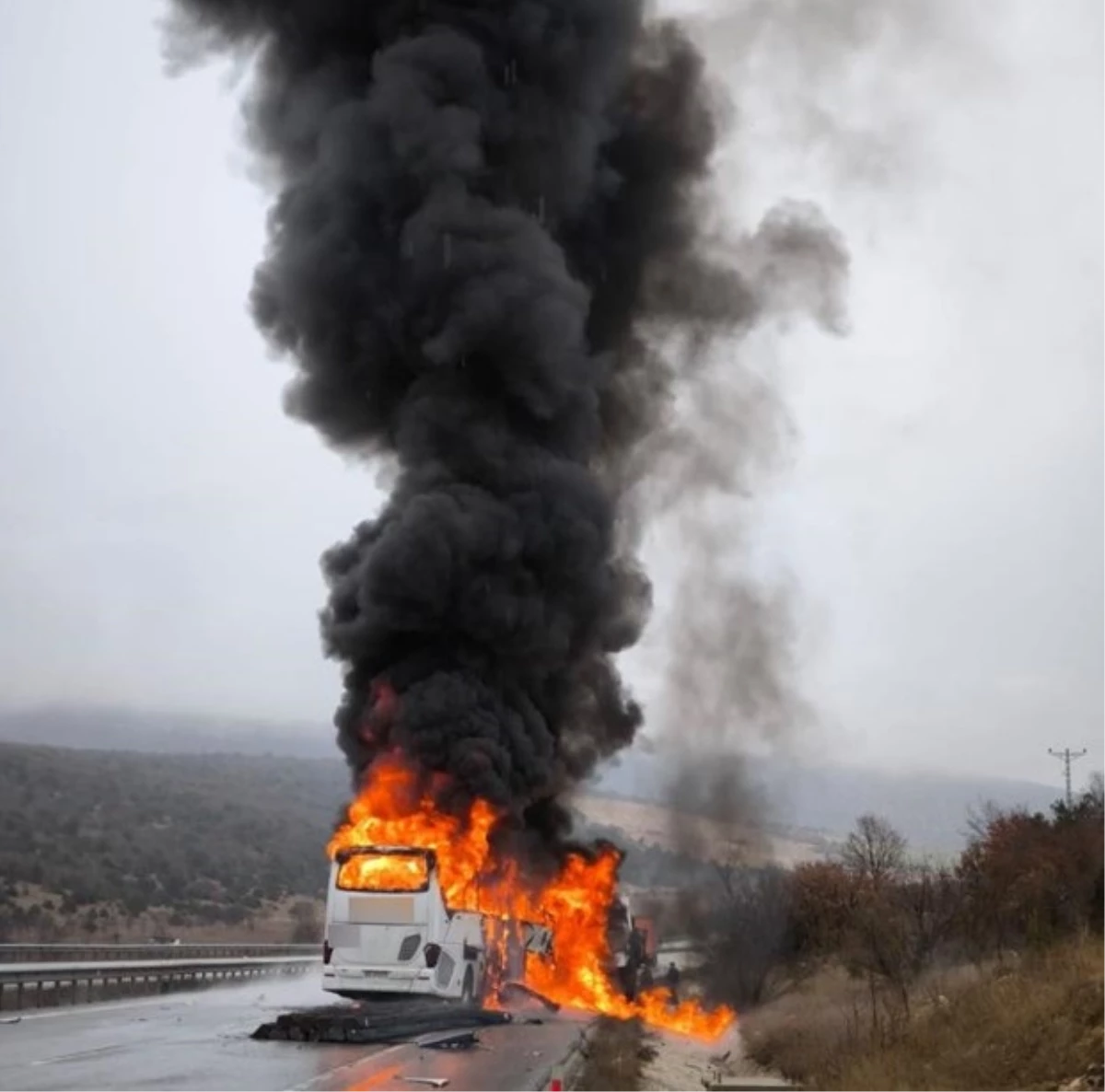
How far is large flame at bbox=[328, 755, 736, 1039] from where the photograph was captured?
26500 millimetres

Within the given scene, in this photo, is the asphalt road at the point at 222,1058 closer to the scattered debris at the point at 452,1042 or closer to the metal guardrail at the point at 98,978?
the scattered debris at the point at 452,1042

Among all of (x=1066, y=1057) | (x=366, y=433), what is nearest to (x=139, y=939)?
(x=366, y=433)

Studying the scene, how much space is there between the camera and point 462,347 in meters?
30.8

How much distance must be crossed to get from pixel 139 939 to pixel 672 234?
34394 millimetres

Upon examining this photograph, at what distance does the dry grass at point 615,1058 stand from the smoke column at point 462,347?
15.8 ft

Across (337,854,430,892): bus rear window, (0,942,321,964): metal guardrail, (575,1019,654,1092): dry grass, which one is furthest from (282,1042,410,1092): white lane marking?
(0,942,321,964): metal guardrail

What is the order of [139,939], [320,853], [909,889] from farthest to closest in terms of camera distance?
[320,853] → [139,939] → [909,889]

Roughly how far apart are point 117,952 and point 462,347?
20.2 metres

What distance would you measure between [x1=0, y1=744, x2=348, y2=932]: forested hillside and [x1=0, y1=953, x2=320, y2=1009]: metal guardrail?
1425 centimetres

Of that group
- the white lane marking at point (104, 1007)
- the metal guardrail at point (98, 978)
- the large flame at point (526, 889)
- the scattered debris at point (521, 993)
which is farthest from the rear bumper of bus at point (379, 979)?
the metal guardrail at point (98, 978)

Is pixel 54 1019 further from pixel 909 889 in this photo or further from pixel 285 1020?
pixel 909 889

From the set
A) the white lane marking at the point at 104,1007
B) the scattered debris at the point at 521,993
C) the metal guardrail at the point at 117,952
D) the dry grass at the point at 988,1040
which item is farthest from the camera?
the metal guardrail at the point at 117,952

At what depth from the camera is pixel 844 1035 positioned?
19.7m

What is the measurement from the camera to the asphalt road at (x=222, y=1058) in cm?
1455
